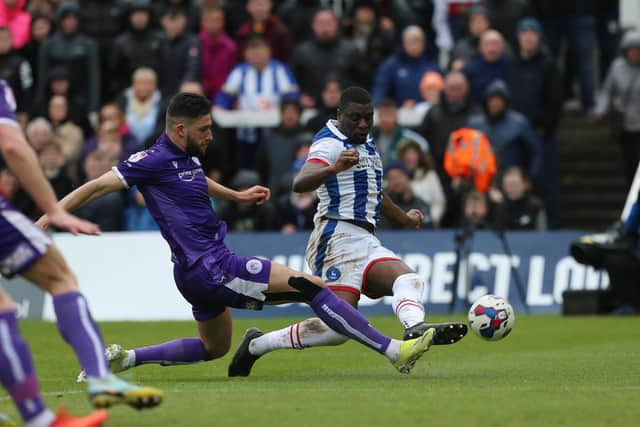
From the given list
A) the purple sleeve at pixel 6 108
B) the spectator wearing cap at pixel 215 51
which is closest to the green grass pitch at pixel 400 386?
the purple sleeve at pixel 6 108

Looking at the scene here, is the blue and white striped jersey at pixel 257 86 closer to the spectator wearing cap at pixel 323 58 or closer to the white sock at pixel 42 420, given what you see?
the spectator wearing cap at pixel 323 58

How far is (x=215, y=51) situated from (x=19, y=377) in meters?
14.4

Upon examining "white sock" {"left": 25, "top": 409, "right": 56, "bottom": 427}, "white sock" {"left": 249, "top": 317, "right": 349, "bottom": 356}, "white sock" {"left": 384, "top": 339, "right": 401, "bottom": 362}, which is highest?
"white sock" {"left": 25, "top": 409, "right": 56, "bottom": 427}

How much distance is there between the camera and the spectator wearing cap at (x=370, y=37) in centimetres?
2130

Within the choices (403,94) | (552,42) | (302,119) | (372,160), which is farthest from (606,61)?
(372,160)

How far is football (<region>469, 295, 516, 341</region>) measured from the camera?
1134cm

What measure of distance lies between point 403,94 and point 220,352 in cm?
1050

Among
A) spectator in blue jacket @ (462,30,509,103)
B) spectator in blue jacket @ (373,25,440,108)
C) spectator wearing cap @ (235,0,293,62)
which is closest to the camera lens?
spectator in blue jacket @ (462,30,509,103)

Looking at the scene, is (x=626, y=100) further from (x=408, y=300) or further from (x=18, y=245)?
(x=18, y=245)

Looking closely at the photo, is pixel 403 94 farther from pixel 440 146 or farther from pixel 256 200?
pixel 256 200

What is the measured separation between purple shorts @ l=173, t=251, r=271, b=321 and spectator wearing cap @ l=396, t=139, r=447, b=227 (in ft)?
30.3

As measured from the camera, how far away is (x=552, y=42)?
71.5 ft

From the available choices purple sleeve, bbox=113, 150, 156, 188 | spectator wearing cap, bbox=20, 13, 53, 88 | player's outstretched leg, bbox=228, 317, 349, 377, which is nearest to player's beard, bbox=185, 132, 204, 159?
purple sleeve, bbox=113, 150, 156, 188

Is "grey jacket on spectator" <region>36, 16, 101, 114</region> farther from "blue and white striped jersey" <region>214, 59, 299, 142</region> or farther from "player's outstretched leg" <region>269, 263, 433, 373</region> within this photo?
"player's outstretched leg" <region>269, 263, 433, 373</region>
